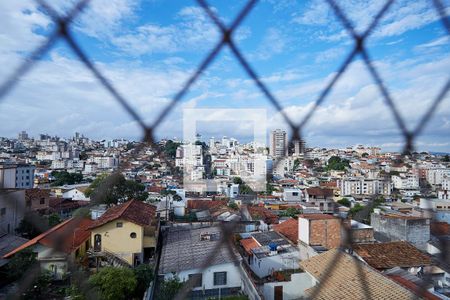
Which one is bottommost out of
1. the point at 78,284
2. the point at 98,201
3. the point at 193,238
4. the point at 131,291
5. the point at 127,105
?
the point at 131,291

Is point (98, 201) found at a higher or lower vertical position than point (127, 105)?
lower

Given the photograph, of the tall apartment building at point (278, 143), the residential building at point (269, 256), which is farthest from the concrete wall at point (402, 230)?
the tall apartment building at point (278, 143)

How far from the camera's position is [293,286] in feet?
11.6

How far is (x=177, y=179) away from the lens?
536mm

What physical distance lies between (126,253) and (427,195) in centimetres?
180

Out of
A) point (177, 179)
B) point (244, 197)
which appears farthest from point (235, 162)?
point (177, 179)

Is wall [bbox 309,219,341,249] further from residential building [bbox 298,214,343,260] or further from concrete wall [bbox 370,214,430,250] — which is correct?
concrete wall [bbox 370,214,430,250]

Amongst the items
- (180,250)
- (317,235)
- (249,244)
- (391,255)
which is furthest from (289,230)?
(180,250)

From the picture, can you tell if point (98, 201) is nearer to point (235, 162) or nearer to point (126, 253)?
point (235, 162)

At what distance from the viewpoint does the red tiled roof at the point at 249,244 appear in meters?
4.75

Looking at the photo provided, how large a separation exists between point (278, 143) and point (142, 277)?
270 centimetres

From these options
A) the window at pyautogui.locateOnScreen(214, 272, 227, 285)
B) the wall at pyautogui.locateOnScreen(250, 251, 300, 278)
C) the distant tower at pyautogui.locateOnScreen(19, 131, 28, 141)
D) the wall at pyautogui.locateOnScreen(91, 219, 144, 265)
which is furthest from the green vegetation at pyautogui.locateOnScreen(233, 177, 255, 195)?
the wall at pyautogui.locateOnScreen(250, 251, 300, 278)

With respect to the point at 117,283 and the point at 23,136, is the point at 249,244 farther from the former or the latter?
the point at 23,136

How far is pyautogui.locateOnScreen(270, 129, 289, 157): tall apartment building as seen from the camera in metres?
0.50
